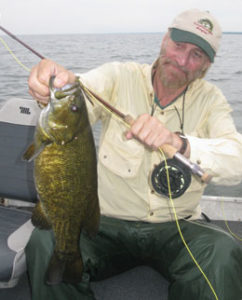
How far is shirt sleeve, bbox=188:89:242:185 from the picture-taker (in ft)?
7.32

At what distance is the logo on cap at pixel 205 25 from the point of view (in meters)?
2.72

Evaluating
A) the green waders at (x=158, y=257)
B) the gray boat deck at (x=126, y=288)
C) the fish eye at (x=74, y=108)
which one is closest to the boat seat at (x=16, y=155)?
the gray boat deck at (x=126, y=288)

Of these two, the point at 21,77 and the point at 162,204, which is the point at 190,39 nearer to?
the point at 162,204

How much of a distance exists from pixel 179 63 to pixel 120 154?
0.88 metres

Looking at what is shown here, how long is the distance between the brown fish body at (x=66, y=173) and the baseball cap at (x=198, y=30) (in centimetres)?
133

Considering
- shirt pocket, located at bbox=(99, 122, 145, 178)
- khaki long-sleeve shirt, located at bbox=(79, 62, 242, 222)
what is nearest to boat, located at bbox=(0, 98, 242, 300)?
khaki long-sleeve shirt, located at bbox=(79, 62, 242, 222)

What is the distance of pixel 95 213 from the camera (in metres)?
2.05

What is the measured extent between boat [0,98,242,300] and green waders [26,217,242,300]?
0.28 metres

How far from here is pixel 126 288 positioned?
10.2 feet

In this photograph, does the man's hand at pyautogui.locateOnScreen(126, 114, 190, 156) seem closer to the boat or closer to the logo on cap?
the logo on cap

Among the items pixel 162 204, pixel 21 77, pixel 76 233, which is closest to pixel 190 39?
pixel 162 204

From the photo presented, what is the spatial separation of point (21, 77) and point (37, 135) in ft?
44.5

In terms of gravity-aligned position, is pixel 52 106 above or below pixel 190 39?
below

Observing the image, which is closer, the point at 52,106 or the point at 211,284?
the point at 52,106
